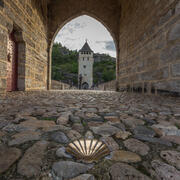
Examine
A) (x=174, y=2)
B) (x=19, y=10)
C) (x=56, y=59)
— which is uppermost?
(x=56, y=59)

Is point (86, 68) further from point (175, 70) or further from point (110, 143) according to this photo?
point (110, 143)

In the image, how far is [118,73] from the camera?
21.7 feet

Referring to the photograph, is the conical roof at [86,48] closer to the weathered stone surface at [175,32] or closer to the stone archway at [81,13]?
the stone archway at [81,13]

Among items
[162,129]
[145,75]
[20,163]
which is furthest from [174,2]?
[20,163]

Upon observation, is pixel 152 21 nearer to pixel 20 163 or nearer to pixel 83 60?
pixel 20 163

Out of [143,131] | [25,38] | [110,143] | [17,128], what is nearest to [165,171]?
[110,143]

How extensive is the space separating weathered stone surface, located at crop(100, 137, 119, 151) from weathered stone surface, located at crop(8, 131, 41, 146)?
378mm

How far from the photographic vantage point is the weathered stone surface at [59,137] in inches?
25.9

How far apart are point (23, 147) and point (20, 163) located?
0.14 m

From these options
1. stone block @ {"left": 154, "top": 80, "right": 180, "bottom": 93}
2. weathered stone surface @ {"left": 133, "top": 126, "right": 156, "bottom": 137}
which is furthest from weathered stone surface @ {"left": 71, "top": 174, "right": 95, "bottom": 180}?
stone block @ {"left": 154, "top": 80, "right": 180, "bottom": 93}

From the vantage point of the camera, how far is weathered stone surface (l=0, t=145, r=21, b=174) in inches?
17.6

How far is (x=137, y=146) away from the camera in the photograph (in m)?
0.62

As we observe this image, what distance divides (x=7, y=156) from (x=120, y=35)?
7.16 metres

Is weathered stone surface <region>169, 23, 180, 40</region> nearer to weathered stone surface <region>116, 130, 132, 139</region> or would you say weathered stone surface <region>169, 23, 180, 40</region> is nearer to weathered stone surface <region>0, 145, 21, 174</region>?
weathered stone surface <region>116, 130, 132, 139</region>
